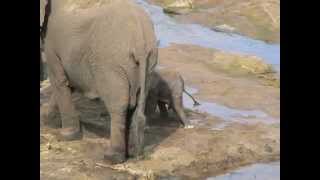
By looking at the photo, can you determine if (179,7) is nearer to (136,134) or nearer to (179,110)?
(179,110)

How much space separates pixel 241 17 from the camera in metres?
16.2

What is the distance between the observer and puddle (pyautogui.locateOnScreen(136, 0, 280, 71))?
13.0 m

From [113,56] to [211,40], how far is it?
794 centimetres

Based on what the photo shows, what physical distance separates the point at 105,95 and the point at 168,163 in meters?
Answer: 0.89

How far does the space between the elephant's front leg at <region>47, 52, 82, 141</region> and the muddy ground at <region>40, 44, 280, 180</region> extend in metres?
0.12

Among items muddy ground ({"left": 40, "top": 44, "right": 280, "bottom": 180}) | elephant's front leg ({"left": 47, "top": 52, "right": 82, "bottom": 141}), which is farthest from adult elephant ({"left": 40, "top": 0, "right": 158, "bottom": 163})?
muddy ground ({"left": 40, "top": 44, "right": 280, "bottom": 180})

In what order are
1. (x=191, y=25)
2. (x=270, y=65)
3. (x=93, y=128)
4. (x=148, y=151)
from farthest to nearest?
(x=191, y=25), (x=270, y=65), (x=93, y=128), (x=148, y=151)

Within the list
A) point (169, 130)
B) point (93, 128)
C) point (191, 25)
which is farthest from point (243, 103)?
point (191, 25)

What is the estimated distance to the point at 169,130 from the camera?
7.70 meters

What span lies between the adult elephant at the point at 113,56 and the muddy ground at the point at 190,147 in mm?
272

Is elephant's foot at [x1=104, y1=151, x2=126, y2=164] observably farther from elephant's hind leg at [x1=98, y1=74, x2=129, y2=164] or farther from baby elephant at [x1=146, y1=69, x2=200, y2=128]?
baby elephant at [x1=146, y1=69, x2=200, y2=128]
